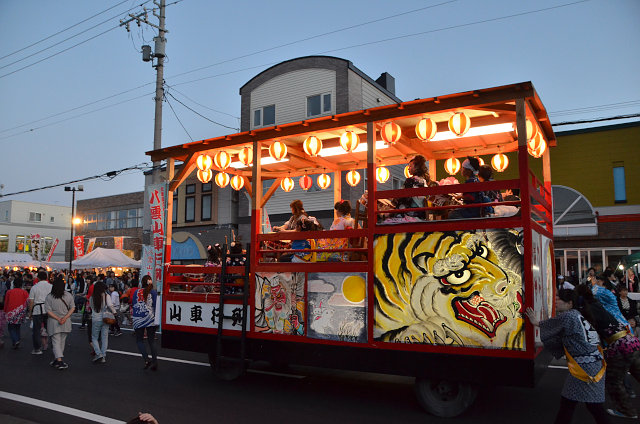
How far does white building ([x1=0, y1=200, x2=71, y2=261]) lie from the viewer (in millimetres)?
Answer: 55781

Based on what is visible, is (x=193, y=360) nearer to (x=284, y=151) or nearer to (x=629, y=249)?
(x=284, y=151)

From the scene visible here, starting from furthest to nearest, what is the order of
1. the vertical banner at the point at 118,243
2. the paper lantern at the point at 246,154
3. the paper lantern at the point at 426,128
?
the vertical banner at the point at 118,243, the paper lantern at the point at 246,154, the paper lantern at the point at 426,128

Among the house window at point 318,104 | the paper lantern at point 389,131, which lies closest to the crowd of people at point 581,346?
the paper lantern at point 389,131

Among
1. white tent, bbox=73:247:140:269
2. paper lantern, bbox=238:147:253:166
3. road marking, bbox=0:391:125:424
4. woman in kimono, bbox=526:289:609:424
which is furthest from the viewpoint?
white tent, bbox=73:247:140:269

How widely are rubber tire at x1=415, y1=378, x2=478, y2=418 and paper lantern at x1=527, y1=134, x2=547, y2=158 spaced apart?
137 inches

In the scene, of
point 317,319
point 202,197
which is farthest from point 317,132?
point 202,197

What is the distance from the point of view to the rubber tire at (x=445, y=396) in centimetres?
584

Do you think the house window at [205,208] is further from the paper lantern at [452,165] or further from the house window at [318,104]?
the paper lantern at [452,165]

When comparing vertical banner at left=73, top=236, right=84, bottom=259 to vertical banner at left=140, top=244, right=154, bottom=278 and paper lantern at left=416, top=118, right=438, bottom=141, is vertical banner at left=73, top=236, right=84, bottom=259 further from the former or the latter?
paper lantern at left=416, top=118, right=438, bottom=141

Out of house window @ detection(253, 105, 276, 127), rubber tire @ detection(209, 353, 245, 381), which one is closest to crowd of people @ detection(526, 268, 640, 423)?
rubber tire @ detection(209, 353, 245, 381)

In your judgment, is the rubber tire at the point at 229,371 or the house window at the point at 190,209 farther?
the house window at the point at 190,209

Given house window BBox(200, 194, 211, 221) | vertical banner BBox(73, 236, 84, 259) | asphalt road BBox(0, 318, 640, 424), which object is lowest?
asphalt road BBox(0, 318, 640, 424)

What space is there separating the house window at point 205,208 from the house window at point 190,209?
26.3 inches

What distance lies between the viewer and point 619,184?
20328mm
